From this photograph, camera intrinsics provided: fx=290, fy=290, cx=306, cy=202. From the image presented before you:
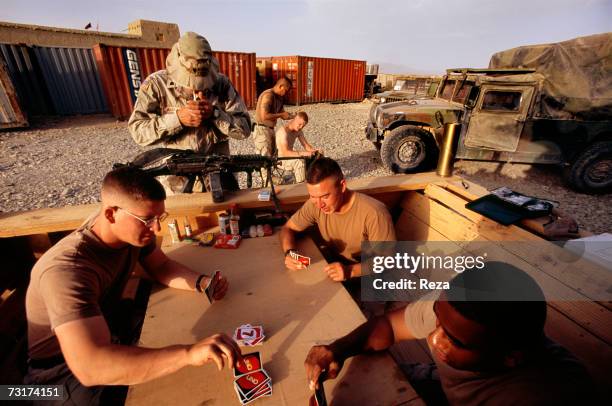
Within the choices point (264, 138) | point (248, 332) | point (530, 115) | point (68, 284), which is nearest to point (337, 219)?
point (248, 332)

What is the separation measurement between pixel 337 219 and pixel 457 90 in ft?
20.4

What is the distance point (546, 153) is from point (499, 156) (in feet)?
2.77

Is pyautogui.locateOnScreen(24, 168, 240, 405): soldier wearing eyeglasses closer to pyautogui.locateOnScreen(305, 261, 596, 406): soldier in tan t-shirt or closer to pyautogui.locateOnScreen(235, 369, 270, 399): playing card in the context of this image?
pyautogui.locateOnScreen(235, 369, 270, 399): playing card

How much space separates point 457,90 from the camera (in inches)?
272

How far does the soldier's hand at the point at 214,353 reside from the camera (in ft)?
4.13

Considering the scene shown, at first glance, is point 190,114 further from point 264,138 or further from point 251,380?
point 264,138

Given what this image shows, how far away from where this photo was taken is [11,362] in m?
1.96

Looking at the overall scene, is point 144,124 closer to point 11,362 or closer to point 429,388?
point 11,362

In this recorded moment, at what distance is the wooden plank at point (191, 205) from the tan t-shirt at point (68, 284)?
731mm

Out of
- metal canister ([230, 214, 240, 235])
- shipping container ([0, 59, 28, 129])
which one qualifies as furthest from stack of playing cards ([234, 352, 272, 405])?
shipping container ([0, 59, 28, 129])

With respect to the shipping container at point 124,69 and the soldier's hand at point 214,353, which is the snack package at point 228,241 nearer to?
the soldier's hand at point 214,353

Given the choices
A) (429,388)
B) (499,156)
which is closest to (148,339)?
(429,388)

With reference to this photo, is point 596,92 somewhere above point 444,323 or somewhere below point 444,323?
above

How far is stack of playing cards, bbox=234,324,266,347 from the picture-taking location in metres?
1.45
